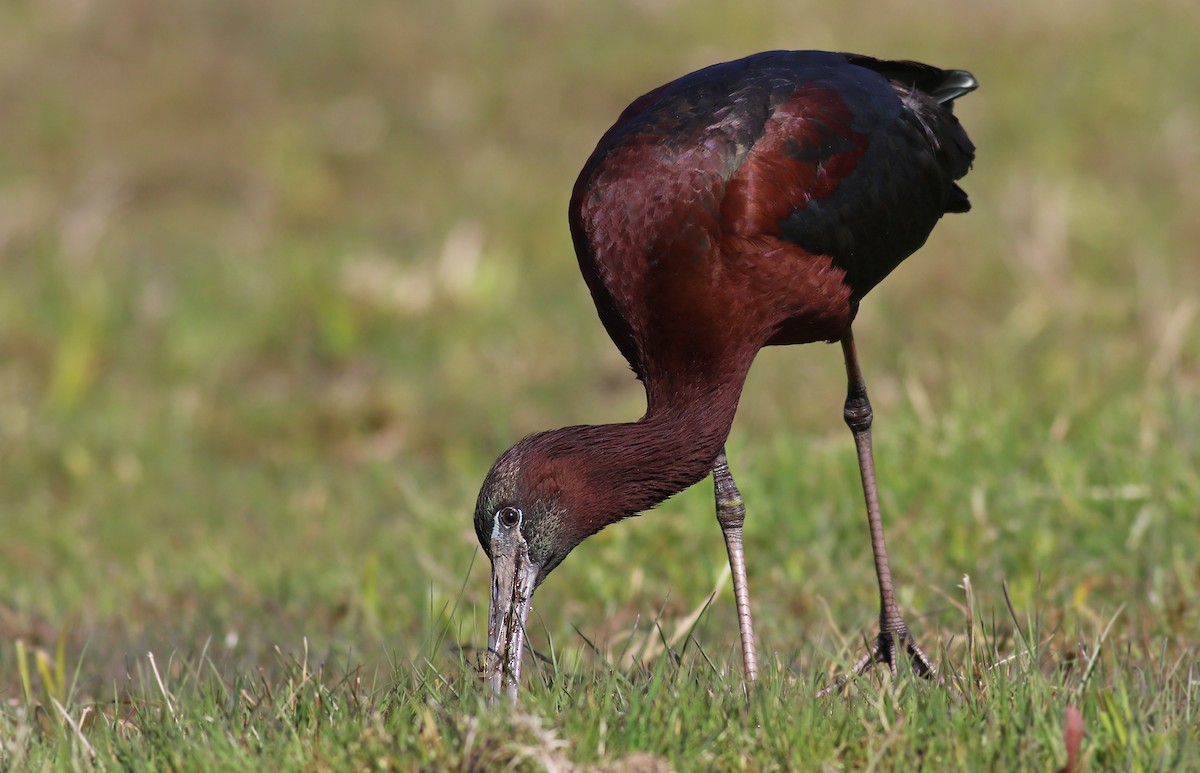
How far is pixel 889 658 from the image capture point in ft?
13.3

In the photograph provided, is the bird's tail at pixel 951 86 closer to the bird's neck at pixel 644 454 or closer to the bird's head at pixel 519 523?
the bird's neck at pixel 644 454

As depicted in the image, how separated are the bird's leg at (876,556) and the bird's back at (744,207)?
0.31 meters

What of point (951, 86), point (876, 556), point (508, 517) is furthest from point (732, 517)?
point (951, 86)

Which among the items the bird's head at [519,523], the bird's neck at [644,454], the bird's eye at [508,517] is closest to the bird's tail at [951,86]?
the bird's neck at [644,454]

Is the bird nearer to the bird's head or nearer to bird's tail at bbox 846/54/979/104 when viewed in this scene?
the bird's head

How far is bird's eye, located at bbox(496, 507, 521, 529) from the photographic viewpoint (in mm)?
3566

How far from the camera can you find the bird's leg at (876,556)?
375 centimetres

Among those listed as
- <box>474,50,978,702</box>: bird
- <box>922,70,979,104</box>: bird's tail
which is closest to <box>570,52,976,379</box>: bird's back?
<box>474,50,978,702</box>: bird

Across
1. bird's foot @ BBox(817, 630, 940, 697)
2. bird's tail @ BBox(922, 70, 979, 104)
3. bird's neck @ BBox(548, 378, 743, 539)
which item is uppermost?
Result: bird's tail @ BBox(922, 70, 979, 104)

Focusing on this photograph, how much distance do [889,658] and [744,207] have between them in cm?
126

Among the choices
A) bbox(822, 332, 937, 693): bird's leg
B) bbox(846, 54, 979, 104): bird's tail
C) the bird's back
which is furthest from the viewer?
bbox(846, 54, 979, 104): bird's tail

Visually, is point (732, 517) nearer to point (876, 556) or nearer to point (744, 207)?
point (876, 556)

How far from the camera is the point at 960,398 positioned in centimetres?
579

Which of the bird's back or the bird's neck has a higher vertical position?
the bird's back
